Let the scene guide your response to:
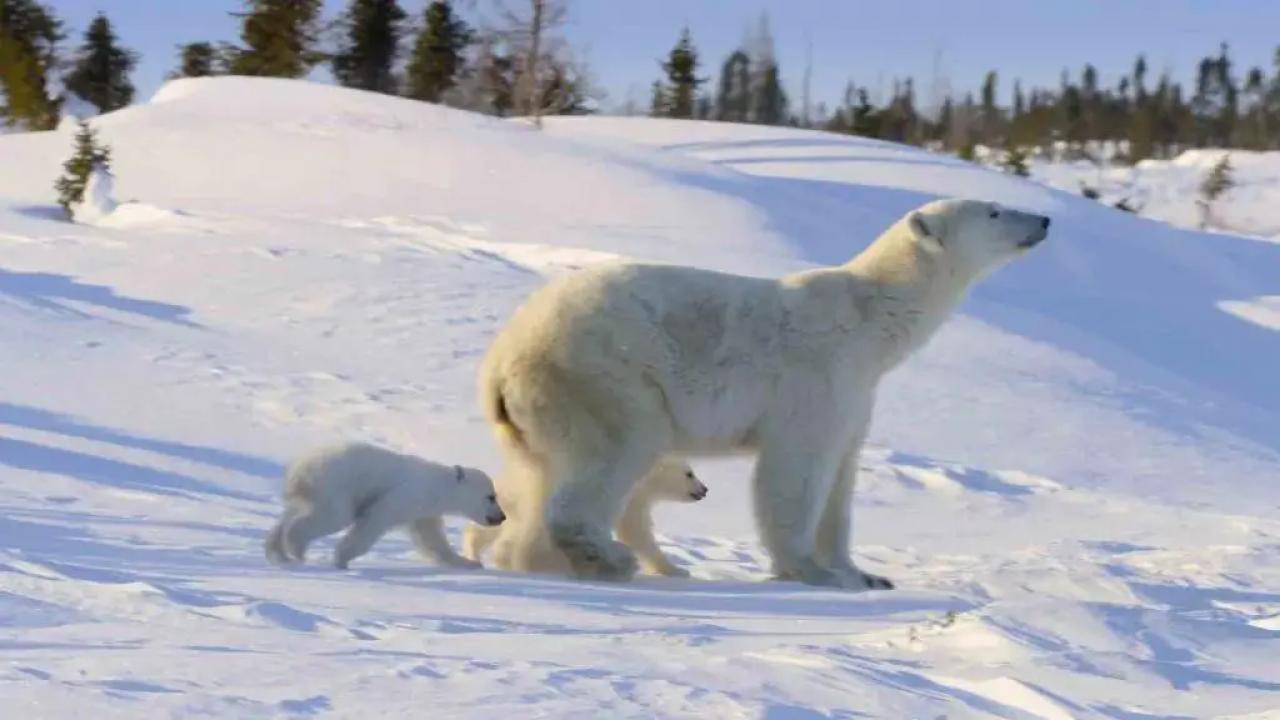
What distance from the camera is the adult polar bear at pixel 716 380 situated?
589 centimetres

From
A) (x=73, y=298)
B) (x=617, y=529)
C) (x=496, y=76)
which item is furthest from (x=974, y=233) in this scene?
(x=496, y=76)

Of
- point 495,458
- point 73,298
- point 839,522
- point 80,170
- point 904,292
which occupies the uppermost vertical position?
point 904,292

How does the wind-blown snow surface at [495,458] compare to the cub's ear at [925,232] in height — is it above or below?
below

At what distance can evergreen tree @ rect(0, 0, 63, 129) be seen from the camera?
4162cm

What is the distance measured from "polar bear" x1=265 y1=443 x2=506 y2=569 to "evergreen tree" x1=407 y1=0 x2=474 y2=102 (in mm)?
37801

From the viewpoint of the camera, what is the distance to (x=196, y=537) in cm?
609

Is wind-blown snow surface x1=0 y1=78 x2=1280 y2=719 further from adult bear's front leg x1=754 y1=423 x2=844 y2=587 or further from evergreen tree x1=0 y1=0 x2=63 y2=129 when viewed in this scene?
evergreen tree x1=0 y1=0 x2=63 y2=129

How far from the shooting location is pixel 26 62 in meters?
42.3

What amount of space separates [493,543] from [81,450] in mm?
2738

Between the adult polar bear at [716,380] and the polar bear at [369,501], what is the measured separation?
385mm

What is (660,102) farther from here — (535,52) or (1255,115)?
(1255,115)

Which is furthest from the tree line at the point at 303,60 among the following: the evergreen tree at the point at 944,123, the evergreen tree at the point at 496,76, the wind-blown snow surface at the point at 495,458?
the evergreen tree at the point at 944,123

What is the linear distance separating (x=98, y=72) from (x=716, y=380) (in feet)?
155

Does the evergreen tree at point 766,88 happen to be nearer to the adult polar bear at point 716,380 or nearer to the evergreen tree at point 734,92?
the evergreen tree at point 734,92
